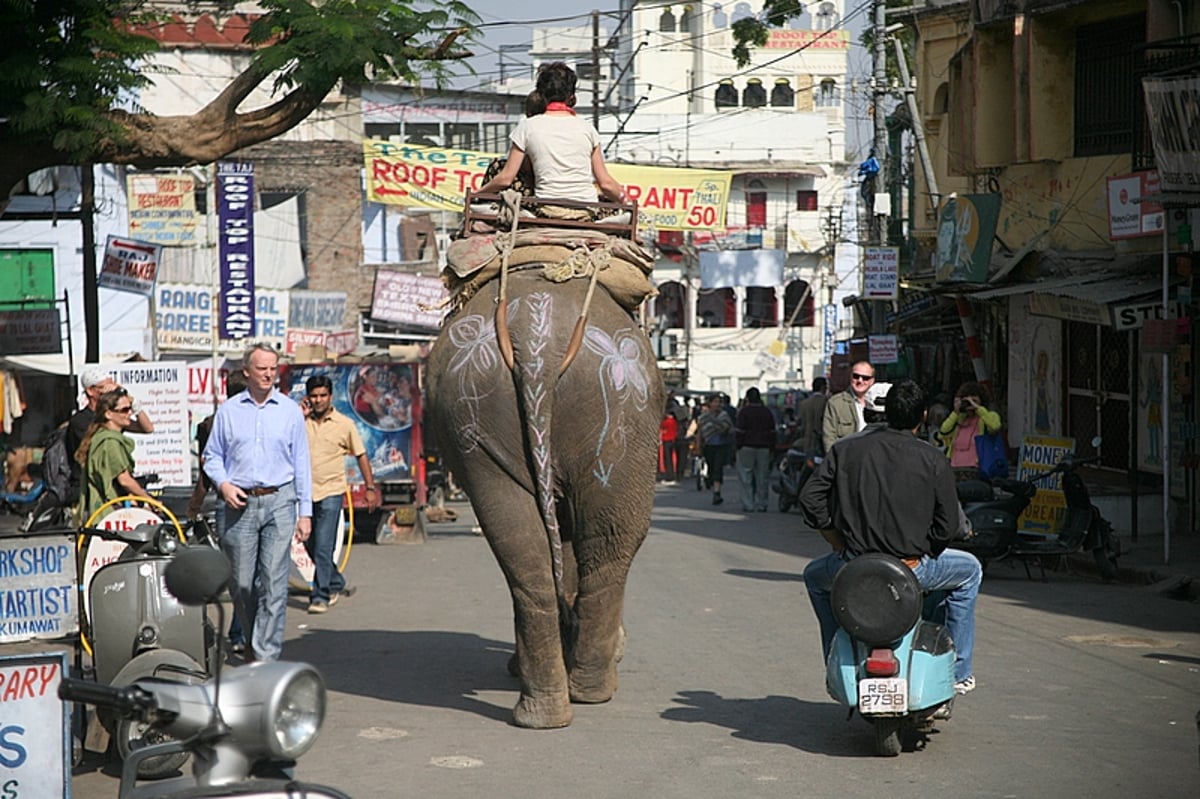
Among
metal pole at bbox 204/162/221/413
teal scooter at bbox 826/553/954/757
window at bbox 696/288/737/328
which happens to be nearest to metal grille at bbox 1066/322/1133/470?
teal scooter at bbox 826/553/954/757

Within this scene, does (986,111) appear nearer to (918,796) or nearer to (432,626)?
(432,626)

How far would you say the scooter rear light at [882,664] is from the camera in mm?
7480

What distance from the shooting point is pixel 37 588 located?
7816 millimetres

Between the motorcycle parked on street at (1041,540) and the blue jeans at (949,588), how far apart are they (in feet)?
23.7

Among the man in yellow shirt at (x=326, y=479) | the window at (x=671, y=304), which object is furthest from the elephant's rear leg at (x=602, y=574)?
the window at (x=671, y=304)

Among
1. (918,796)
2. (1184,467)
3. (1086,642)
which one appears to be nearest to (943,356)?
(1184,467)

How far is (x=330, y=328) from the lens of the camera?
1715 inches

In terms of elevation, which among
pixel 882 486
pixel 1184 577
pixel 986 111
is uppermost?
pixel 986 111

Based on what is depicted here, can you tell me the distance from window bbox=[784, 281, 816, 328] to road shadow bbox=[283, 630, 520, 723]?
6187 centimetres

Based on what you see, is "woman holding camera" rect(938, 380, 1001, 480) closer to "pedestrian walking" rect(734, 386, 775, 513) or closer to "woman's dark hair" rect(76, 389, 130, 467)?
"pedestrian walking" rect(734, 386, 775, 513)

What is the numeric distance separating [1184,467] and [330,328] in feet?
94.8

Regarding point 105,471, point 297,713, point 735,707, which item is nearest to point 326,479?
point 105,471

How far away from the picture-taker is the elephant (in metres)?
8.36

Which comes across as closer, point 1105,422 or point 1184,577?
point 1184,577
